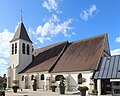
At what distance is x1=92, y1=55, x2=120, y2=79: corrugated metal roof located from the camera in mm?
24531

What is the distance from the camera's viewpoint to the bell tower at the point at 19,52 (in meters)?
42.6

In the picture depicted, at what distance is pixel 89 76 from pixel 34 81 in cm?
1161

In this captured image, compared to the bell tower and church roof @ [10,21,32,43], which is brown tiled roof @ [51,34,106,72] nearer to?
the bell tower

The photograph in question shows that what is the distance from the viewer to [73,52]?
1372 inches

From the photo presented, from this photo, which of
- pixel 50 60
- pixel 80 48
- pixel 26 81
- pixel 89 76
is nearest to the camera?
pixel 89 76

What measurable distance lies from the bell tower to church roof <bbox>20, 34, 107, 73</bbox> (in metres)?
2.04

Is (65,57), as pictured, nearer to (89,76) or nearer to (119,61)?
(89,76)

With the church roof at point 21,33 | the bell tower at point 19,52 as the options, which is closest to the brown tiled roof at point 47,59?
the bell tower at point 19,52

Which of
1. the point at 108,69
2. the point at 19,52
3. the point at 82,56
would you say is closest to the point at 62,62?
the point at 82,56

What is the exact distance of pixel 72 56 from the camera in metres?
33.9

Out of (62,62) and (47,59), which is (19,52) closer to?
(47,59)

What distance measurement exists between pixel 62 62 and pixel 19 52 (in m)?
13.0

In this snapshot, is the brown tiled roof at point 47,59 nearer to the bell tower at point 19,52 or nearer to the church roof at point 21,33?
the bell tower at point 19,52

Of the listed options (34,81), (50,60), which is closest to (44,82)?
(34,81)
